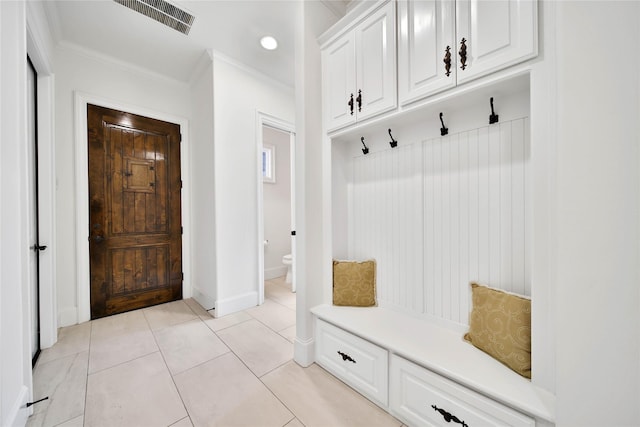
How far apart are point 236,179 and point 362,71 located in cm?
176

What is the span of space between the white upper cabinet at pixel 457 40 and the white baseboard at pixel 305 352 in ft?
5.64

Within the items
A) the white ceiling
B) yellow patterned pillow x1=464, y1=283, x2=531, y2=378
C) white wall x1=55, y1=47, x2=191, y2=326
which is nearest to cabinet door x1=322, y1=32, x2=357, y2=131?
the white ceiling

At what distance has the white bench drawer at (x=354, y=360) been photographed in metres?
1.37

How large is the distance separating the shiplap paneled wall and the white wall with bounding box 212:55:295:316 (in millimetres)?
1450

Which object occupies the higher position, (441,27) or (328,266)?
(441,27)

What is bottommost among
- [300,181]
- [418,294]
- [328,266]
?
[418,294]

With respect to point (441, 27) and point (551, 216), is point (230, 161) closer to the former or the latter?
point (441, 27)

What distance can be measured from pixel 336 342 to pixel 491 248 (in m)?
1.09

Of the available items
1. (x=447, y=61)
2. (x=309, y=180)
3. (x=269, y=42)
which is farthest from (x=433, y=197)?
(x=269, y=42)

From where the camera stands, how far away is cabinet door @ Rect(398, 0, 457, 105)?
1.24 metres

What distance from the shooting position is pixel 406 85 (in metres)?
1.42

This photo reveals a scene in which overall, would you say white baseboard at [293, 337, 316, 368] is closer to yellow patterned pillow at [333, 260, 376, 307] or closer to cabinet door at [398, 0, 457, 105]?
yellow patterned pillow at [333, 260, 376, 307]

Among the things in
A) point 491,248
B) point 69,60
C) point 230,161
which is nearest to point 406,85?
point 491,248

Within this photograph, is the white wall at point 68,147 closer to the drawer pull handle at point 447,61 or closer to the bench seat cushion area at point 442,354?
the bench seat cushion area at point 442,354
